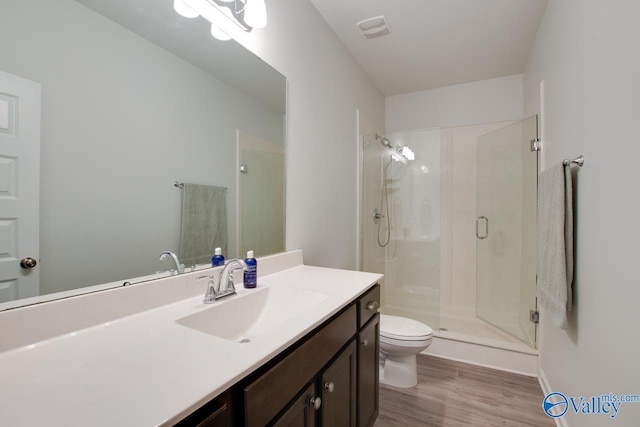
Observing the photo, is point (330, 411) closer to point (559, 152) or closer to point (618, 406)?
point (618, 406)

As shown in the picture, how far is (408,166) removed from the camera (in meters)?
2.82

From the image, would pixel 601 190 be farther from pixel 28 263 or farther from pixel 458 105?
pixel 458 105

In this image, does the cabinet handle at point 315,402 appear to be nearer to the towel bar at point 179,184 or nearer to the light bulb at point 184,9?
the towel bar at point 179,184

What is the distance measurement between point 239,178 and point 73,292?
76cm

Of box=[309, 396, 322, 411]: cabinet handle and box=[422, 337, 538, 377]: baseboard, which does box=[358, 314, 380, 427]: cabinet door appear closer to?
box=[309, 396, 322, 411]: cabinet handle

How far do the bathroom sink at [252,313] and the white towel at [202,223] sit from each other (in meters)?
0.24

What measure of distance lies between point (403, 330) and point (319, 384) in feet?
3.84

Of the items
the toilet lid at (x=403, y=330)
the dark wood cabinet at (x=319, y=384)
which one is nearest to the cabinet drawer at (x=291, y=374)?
the dark wood cabinet at (x=319, y=384)


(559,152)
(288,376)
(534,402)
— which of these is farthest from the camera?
(534,402)

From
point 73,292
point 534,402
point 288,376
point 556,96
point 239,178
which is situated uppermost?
point 556,96

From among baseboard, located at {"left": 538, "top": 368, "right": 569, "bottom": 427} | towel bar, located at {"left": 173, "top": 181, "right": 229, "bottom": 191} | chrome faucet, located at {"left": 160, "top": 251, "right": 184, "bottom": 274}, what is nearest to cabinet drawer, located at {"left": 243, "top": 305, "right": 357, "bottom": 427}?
chrome faucet, located at {"left": 160, "top": 251, "right": 184, "bottom": 274}

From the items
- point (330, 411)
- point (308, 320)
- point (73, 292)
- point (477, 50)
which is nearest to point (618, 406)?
point (330, 411)

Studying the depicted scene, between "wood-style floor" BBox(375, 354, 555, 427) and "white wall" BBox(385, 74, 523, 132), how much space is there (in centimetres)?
245

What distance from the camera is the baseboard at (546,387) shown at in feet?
5.07
